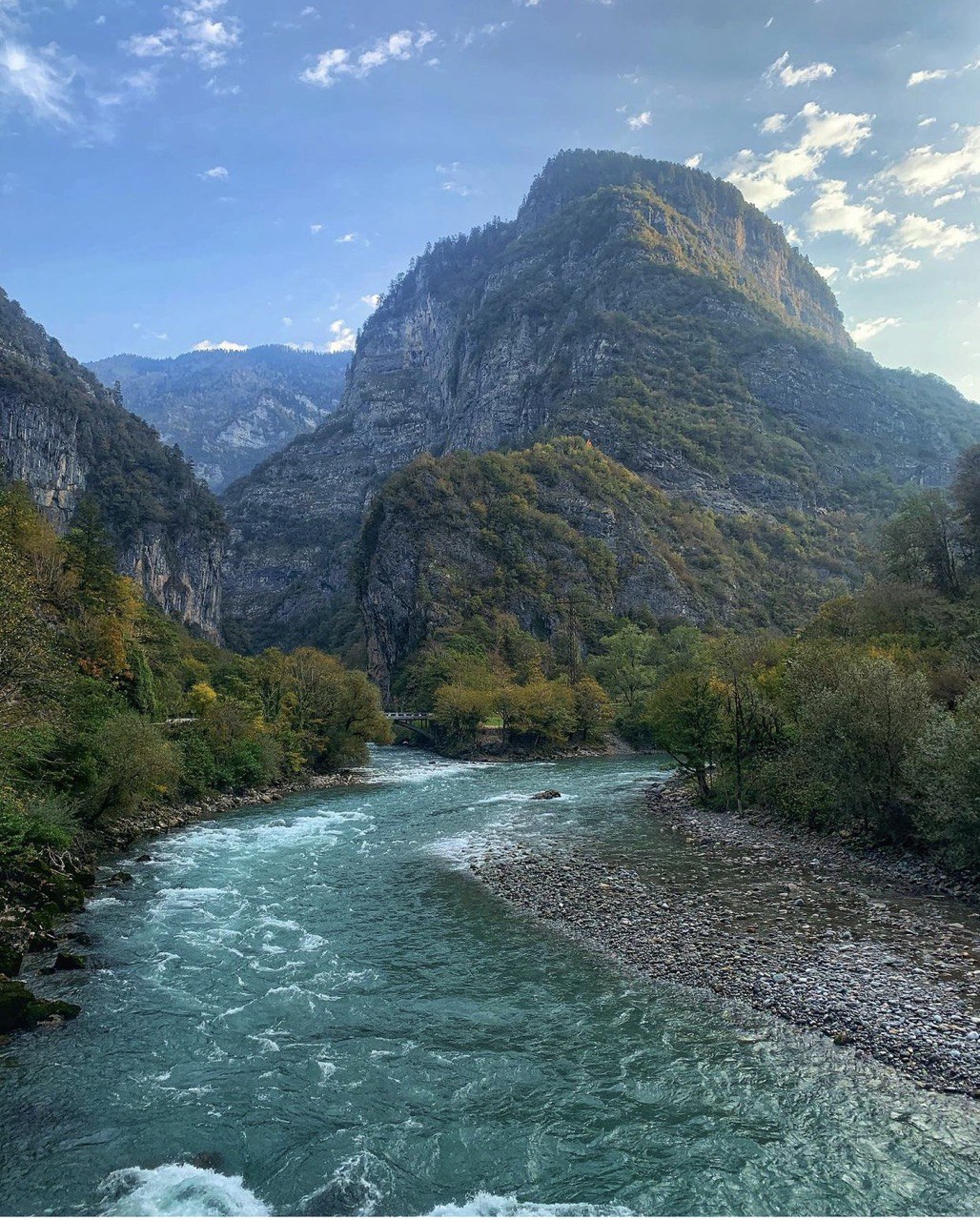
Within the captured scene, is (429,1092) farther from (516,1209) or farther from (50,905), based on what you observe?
(50,905)

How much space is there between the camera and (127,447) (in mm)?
158375

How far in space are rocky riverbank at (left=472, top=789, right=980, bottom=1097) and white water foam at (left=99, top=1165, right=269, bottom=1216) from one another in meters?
10.1

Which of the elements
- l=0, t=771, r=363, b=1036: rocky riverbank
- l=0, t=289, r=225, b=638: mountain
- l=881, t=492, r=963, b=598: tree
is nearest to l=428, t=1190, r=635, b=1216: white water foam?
l=0, t=771, r=363, b=1036: rocky riverbank

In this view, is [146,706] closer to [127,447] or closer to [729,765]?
[729,765]

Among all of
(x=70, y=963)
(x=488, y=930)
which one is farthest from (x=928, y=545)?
(x=70, y=963)

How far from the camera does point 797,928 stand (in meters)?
18.8

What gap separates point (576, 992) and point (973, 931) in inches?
405

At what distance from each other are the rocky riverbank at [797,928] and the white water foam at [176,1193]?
33.1 ft

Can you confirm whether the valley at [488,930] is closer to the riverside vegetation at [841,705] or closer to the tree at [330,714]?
the riverside vegetation at [841,705]

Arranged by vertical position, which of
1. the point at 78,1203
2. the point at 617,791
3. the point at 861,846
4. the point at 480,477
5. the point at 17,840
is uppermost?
the point at 480,477

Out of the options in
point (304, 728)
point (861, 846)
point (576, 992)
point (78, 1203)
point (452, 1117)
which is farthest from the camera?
point (304, 728)

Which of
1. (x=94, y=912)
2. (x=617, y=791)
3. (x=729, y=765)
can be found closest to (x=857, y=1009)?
(x=94, y=912)

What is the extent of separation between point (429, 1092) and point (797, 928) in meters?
11.4

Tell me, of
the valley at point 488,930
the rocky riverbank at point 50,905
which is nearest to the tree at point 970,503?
the valley at point 488,930
